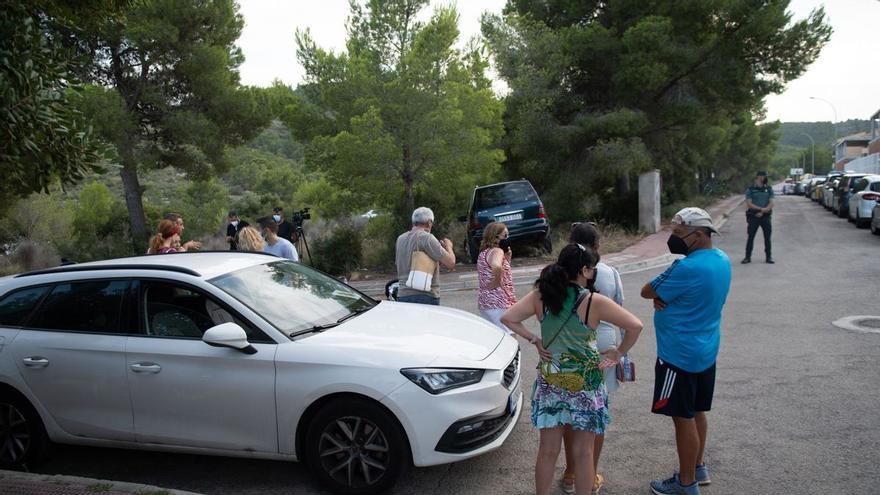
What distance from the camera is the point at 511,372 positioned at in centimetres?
442

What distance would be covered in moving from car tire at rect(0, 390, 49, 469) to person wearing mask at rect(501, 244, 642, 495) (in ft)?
11.8

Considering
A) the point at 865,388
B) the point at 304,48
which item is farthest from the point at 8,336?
the point at 304,48

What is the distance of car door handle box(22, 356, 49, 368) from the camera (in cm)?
451

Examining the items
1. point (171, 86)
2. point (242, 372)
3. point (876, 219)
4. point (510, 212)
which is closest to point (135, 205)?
point (171, 86)

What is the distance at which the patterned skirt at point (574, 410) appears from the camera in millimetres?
3484

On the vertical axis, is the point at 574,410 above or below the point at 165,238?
below

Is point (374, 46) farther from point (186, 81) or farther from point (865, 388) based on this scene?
point (865, 388)

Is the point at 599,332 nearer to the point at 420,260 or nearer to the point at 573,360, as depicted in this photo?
the point at 573,360

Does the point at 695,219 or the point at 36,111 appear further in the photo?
the point at 36,111

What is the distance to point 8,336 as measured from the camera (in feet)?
15.3

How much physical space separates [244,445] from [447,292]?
8.46 m

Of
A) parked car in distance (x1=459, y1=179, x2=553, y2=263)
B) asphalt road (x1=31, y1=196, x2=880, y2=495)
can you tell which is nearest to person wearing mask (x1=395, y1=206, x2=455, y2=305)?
asphalt road (x1=31, y1=196, x2=880, y2=495)

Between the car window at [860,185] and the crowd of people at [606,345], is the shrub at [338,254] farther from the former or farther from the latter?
the car window at [860,185]

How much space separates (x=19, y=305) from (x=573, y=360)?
406 cm
